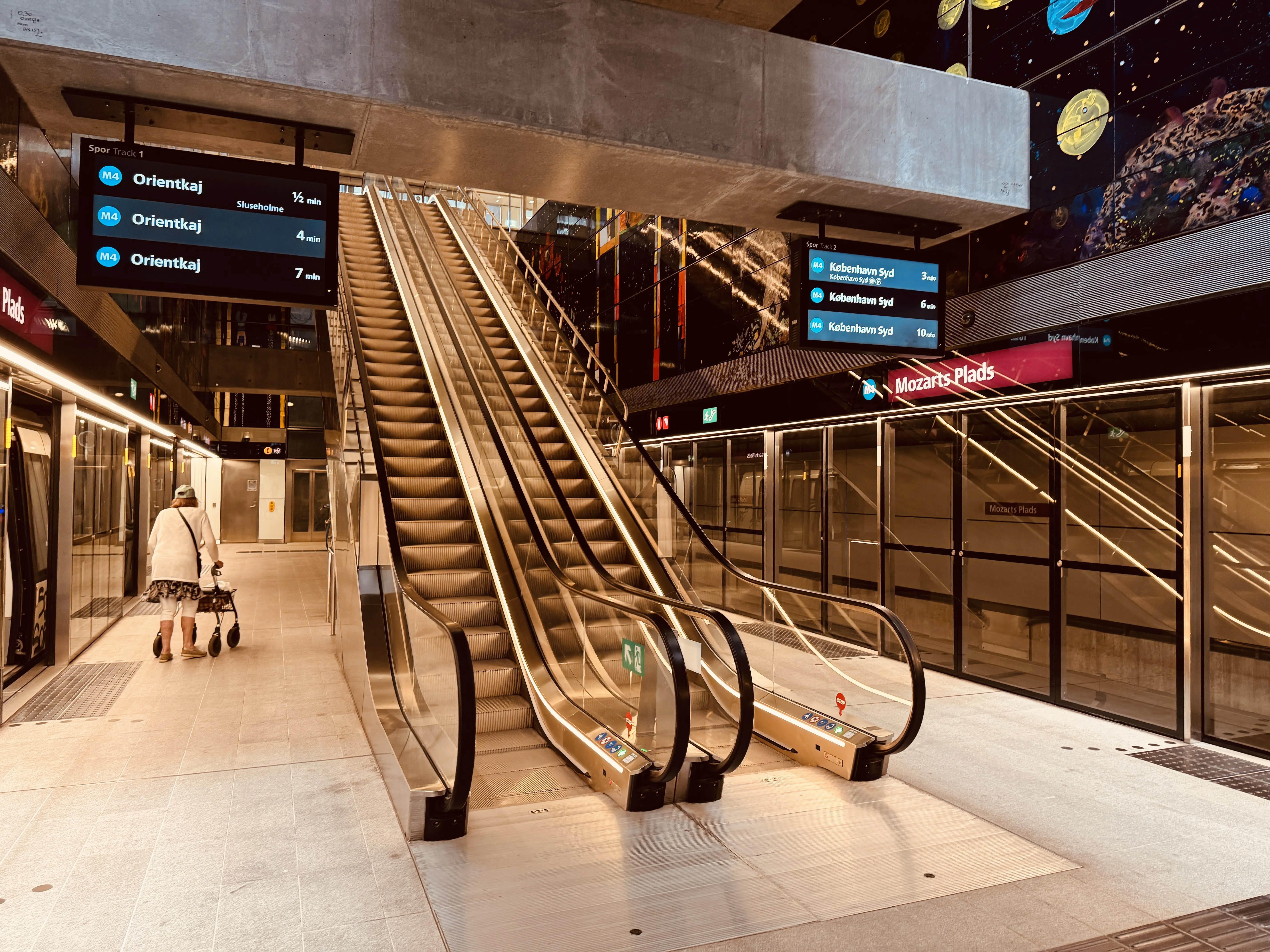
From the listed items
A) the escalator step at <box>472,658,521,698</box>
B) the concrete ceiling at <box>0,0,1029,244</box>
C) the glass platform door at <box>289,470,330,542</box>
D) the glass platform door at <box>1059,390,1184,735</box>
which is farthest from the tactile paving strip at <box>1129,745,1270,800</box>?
the glass platform door at <box>289,470,330,542</box>

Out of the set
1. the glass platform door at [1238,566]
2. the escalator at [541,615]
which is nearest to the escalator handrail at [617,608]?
the escalator at [541,615]

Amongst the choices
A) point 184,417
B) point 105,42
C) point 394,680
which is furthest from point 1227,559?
point 184,417

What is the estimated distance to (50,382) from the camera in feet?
21.2

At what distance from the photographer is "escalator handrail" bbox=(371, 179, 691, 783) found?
4281 millimetres

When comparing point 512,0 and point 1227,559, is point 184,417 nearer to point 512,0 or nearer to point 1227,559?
point 512,0

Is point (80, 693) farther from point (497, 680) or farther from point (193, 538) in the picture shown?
point (497, 680)

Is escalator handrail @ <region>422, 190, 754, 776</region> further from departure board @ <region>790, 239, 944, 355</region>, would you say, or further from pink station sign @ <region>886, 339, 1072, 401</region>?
pink station sign @ <region>886, 339, 1072, 401</region>

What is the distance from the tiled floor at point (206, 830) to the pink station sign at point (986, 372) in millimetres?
5368

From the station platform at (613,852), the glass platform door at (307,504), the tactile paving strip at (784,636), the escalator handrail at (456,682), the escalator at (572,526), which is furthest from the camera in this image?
the glass platform door at (307,504)

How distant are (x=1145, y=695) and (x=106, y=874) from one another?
23.4 ft

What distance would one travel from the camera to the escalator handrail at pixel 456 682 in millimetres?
3879

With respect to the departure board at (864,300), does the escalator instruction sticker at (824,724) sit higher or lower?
lower

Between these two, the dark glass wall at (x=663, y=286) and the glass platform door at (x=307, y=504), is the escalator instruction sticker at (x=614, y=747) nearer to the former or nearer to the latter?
the dark glass wall at (x=663, y=286)

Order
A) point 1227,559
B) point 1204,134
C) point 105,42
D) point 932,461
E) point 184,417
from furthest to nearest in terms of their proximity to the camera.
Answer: point 184,417
point 932,461
point 1227,559
point 1204,134
point 105,42
